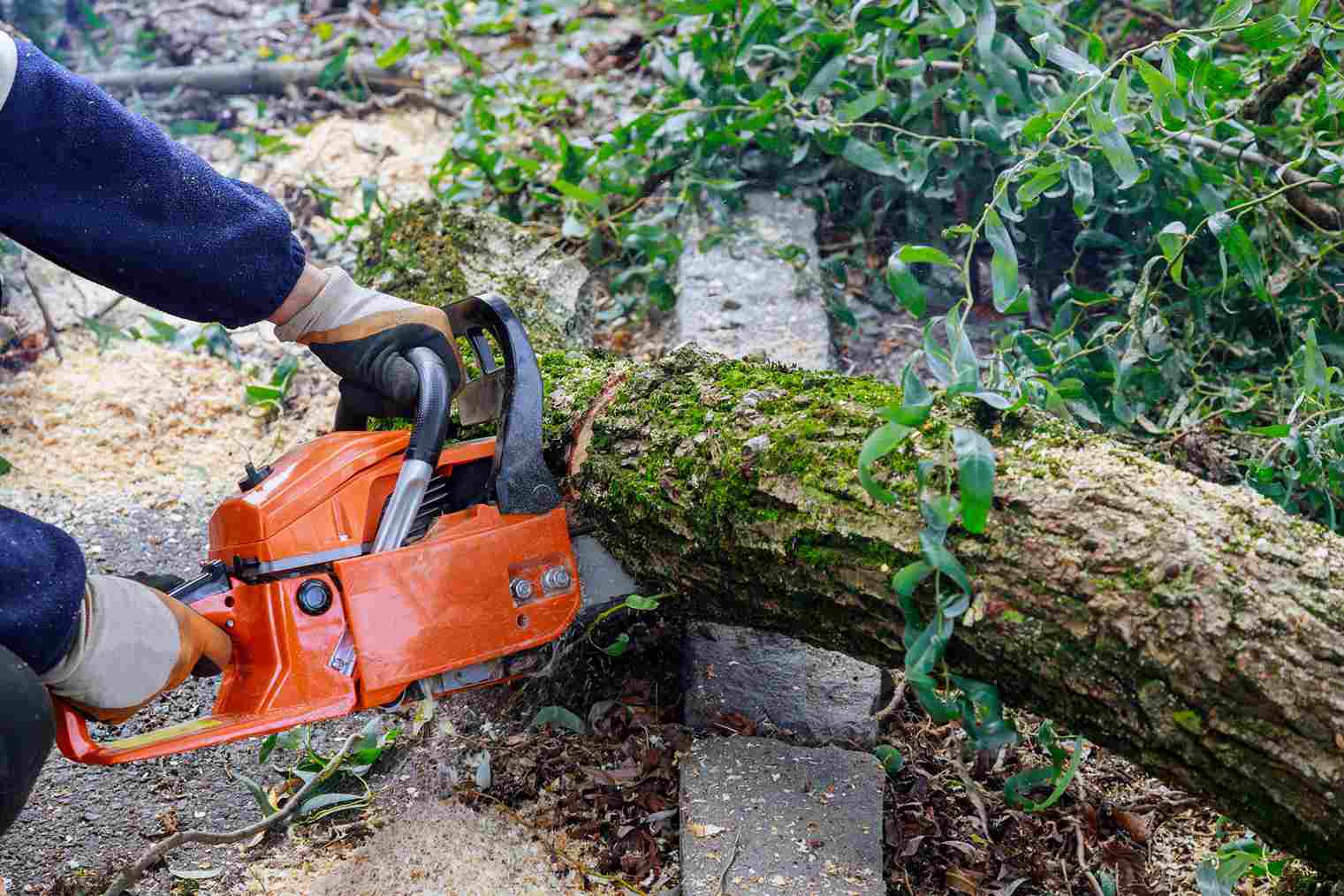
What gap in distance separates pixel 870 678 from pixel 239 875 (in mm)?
1319

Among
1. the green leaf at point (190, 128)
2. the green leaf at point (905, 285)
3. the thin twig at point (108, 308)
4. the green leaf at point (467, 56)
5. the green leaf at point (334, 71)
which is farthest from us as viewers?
the green leaf at point (334, 71)

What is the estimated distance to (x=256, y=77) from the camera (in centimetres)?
505

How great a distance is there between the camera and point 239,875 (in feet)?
7.01

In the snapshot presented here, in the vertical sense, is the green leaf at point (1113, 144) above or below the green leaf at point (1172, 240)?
above

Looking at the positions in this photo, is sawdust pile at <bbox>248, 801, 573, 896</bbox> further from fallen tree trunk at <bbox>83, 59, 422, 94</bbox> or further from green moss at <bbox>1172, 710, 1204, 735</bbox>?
fallen tree trunk at <bbox>83, 59, 422, 94</bbox>

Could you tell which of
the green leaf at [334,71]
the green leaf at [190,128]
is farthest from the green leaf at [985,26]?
the green leaf at [190,128]

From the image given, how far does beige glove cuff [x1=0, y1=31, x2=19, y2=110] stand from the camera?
188 cm

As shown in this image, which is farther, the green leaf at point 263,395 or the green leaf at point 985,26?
the green leaf at point 263,395

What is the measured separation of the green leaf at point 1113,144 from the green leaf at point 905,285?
0.55m

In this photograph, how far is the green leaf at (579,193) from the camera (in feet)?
11.8

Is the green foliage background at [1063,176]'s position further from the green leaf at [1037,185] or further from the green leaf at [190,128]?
the green leaf at [190,128]

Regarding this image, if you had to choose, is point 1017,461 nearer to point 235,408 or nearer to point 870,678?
point 870,678

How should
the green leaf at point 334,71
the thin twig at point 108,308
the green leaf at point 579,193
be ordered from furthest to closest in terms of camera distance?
1. the green leaf at point 334,71
2. the thin twig at point 108,308
3. the green leaf at point 579,193

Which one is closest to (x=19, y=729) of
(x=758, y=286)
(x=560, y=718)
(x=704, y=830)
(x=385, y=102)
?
(x=560, y=718)
